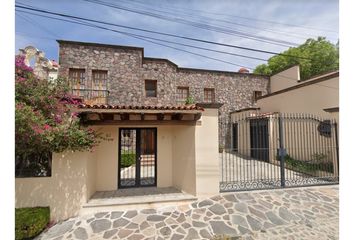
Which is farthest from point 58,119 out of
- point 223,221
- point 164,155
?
point 223,221

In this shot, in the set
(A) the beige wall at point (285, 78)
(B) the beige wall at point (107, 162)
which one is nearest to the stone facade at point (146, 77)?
(A) the beige wall at point (285, 78)

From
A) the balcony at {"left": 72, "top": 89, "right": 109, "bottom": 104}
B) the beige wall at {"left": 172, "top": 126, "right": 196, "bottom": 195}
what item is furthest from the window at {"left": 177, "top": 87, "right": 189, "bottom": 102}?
the beige wall at {"left": 172, "top": 126, "right": 196, "bottom": 195}

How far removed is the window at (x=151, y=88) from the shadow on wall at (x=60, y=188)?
9.42 metres

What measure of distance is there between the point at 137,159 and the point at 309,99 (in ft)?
32.7

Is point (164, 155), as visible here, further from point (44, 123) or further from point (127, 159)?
point (44, 123)

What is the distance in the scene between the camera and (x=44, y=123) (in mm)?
4316

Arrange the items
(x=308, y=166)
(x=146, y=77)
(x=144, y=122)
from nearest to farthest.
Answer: (x=144, y=122), (x=308, y=166), (x=146, y=77)

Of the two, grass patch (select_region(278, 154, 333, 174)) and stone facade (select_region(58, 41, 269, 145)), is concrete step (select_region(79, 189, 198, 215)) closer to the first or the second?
grass patch (select_region(278, 154, 333, 174))

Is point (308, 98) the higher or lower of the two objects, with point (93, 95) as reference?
lower
